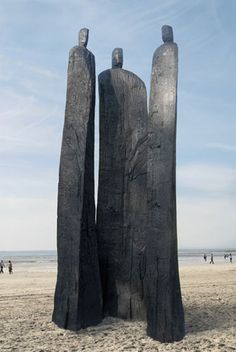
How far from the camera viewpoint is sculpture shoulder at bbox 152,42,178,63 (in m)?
6.48

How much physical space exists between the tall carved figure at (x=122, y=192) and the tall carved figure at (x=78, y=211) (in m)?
0.37

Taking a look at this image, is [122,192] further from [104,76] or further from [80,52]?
[80,52]

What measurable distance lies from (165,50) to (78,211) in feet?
8.56

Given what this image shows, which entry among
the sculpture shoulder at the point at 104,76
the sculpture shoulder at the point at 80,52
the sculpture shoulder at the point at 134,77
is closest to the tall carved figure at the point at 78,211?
the sculpture shoulder at the point at 80,52

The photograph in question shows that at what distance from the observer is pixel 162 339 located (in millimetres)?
5730

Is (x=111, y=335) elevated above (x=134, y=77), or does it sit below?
below

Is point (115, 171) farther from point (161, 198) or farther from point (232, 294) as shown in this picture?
point (232, 294)

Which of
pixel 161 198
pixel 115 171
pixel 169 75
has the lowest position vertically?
pixel 161 198

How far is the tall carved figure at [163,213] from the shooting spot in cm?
580

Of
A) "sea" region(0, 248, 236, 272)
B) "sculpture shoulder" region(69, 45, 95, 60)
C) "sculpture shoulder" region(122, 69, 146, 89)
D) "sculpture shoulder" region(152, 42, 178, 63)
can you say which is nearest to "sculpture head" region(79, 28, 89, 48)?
"sculpture shoulder" region(69, 45, 95, 60)

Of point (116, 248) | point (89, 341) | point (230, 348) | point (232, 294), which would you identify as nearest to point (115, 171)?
point (116, 248)

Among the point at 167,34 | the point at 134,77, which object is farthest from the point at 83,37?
the point at 167,34

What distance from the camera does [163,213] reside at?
5.96 m

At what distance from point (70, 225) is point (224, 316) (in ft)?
9.73
